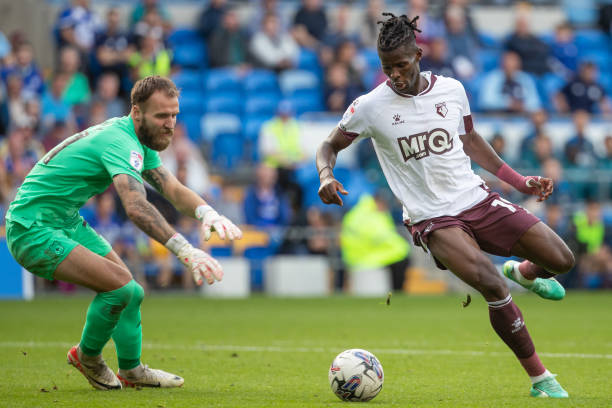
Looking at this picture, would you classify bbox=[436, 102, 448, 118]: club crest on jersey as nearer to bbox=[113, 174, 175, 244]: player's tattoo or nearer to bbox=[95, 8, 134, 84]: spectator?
bbox=[113, 174, 175, 244]: player's tattoo

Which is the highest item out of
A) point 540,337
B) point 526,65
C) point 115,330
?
point 526,65

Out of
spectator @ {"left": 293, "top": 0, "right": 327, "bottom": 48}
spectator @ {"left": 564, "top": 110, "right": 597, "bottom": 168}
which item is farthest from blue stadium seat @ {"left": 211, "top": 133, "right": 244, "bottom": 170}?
spectator @ {"left": 564, "top": 110, "right": 597, "bottom": 168}

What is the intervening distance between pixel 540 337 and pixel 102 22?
13.1 meters

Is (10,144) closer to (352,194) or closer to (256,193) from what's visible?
(256,193)

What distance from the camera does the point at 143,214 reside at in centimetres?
625

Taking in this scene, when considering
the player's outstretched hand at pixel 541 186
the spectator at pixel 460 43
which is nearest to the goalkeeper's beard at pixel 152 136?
the player's outstretched hand at pixel 541 186

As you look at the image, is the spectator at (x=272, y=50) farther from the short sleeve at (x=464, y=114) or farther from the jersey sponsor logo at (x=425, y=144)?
the jersey sponsor logo at (x=425, y=144)

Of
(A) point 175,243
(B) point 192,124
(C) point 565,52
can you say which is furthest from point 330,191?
(C) point 565,52

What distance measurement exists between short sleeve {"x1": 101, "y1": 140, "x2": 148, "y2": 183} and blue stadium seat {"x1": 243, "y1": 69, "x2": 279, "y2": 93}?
14015 mm

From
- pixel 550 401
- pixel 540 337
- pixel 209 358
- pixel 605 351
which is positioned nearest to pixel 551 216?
pixel 540 337

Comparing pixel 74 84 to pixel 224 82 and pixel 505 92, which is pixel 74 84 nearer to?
pixel 224 82

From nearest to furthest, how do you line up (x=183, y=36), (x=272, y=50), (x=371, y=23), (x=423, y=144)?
(x=423, y=144)
(x=272, y=50)
(x=183, y=36)
(x=371, y=23)

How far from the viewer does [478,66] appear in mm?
22016

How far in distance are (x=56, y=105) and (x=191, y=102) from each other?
9.62 feet
